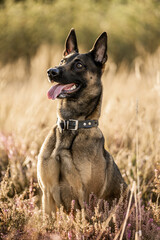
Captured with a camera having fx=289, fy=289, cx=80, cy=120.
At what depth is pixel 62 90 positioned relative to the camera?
2.84 meters

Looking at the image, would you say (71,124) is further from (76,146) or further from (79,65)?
(79,65)

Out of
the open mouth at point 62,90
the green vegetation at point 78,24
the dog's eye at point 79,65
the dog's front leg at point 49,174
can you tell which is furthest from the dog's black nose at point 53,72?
the green vegetation at point 78,24

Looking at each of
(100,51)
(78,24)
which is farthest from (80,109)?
(78,24)

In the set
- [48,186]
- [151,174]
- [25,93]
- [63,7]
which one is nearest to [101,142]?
[48,186]

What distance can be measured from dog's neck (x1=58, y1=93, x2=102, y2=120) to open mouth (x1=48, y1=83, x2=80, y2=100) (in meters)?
0.13

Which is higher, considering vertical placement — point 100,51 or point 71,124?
point 100,51

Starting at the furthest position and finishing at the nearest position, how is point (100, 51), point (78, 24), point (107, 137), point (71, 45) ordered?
point (78, 24) → point (107, 137) → point (71, 45) → point (100, 51)

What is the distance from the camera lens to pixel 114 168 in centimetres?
306

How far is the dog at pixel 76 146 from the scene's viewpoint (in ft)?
8.79

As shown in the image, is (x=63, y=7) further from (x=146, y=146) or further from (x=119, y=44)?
(x=146, y=146)

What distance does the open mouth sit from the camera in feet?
9.10

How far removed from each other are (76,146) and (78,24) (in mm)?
15538

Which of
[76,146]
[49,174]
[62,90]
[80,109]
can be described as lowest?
[49,174]

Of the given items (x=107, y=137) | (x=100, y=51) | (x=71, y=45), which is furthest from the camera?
(x=107, y=137)
